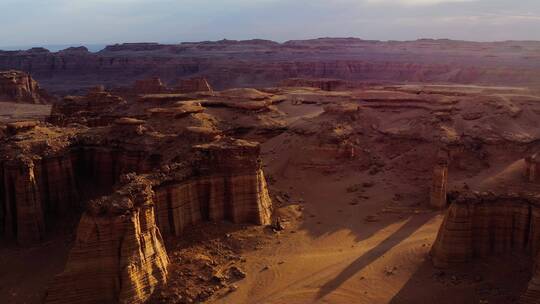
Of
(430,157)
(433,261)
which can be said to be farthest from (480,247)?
(430,157)

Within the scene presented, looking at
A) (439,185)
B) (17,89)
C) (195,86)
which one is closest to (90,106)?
(195,86)

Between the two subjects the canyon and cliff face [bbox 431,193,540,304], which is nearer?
the canyon

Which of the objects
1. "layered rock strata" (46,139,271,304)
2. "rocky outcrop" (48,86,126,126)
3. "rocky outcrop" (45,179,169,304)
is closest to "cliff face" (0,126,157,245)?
"layered rock strata" (46,139,271,304)

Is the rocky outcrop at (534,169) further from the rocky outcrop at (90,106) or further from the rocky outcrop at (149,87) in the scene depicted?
the rocky outcrop at (149,87)

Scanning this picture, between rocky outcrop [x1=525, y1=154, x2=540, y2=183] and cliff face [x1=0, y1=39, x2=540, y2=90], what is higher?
cliff face [x1=0, y1=39, x2=540, y2=90]

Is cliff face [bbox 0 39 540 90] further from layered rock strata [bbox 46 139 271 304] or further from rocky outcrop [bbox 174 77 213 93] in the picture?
layered rock strata [bbox 46 139 271 304]

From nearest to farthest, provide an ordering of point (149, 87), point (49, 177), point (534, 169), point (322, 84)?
point (49, 177) < point (534, 169) < point (149, 87) < point (322, 84)

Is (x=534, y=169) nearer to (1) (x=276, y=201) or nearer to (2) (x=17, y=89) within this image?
(1) (x=276, y=201)

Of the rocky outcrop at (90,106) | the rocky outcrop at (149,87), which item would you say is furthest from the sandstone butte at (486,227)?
the rocky outcrop at (149,87)
